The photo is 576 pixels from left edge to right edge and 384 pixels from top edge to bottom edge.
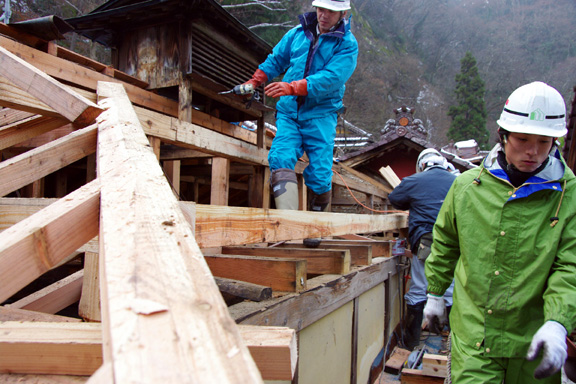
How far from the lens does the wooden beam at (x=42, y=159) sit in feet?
5.37

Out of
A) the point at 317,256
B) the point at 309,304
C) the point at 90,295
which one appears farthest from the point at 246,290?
the point at 317,256

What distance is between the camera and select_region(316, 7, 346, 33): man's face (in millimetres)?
3487

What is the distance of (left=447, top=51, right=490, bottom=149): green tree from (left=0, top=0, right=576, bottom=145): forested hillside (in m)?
4.52

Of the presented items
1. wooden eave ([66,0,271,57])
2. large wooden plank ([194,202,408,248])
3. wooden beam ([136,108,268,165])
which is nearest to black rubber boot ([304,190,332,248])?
wooden beam ([136,108,268,165])

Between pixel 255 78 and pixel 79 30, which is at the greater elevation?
pixel 79 30

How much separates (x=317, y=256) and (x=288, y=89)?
1362 millimetres

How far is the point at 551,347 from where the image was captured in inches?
69.7

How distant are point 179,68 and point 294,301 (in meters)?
3.90

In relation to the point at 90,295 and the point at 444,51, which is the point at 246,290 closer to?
the point at 90,295

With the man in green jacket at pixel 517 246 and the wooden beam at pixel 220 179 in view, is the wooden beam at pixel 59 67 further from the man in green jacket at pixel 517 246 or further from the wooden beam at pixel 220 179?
the man in green jacket at pixel 517 246

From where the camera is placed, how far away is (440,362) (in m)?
4.02

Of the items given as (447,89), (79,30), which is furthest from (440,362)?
(447,89)

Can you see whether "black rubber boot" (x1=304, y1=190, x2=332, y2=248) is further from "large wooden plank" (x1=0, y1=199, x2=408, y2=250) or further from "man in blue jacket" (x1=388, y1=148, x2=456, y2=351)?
"man in blue jacket" (x1=388, y1=148, x2=456, y2=351)

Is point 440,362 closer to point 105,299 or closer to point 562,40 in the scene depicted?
point 105,299
